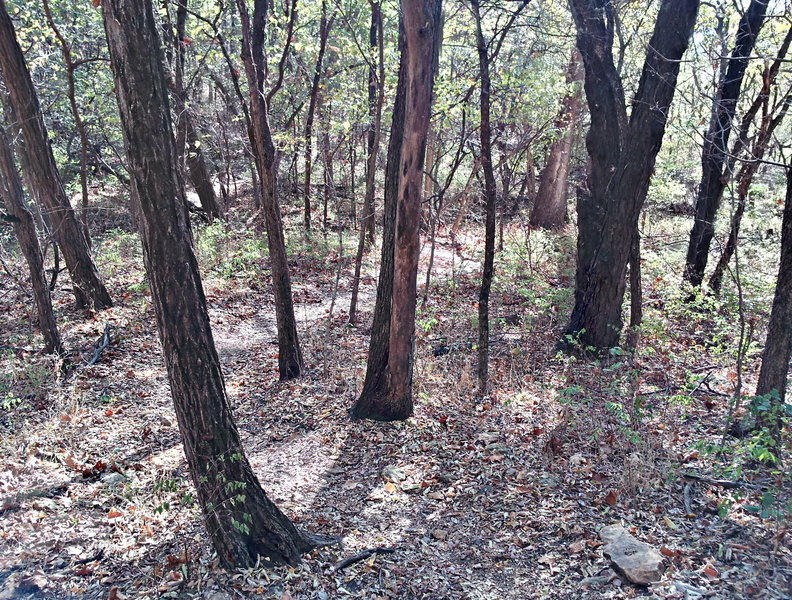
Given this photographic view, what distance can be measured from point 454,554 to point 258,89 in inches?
213

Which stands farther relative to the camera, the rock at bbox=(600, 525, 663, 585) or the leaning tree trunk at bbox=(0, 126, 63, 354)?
the leaning tree trunk at bbox=(0, 126, 63, 354)

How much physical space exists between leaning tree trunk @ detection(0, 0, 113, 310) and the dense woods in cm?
4

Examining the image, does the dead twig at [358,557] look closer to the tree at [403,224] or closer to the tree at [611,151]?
the tree at [403,224]

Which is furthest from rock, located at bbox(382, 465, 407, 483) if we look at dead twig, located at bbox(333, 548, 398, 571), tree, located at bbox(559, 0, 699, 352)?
tree, located at bbox(559, 0, 699, 352)

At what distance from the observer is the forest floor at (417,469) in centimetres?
396

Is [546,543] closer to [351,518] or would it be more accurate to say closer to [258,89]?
[351,518]

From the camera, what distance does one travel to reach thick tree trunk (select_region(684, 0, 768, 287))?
27.9 feet

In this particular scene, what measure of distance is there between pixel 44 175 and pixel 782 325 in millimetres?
10182

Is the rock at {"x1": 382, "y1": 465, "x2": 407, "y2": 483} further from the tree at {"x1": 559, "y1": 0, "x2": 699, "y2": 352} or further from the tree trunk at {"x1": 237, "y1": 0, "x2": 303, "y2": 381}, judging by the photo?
the tree at {"x1": 559, "y1": 0, "x2": 699, "y2": 352}

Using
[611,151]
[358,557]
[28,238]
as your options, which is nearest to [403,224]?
[358,557]

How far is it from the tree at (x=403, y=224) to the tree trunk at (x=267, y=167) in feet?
5.25

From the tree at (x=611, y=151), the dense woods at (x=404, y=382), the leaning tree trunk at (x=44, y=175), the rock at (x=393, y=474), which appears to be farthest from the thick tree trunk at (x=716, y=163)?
the leaning tree trunk at (x=44, y=175)

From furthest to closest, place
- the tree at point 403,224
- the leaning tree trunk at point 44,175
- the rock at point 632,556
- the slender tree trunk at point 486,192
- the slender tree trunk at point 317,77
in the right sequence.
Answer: the slender tree trunk at point 317,77 → the leaning tree trunk at point 44,175 → the slender tree trunk at point 486,192 → the tree at point 403,224 → the rock at point 632,556

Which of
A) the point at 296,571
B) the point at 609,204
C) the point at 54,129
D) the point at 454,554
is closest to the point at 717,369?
the point at 609,204
